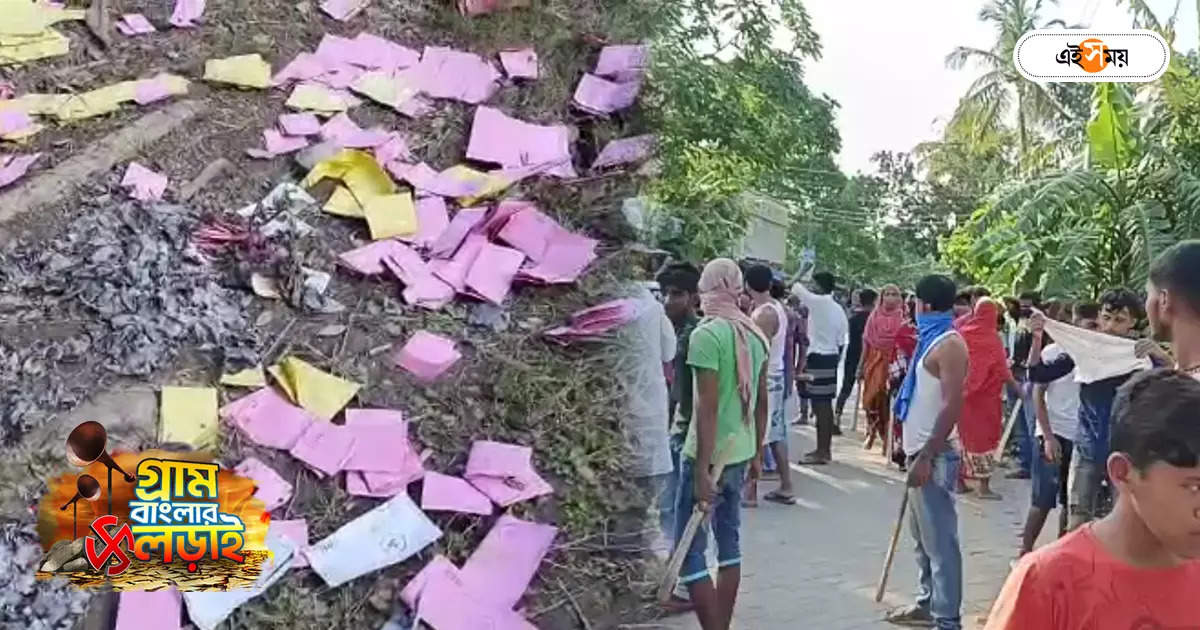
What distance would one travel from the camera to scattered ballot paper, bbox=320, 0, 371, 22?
5.32 m

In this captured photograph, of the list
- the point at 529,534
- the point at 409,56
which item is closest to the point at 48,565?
the point at 529,534

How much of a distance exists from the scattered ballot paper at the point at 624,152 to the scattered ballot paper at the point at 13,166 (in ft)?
6.85

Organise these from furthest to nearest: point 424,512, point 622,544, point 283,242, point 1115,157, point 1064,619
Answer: point 1115,157 → point 283,242 → point 622,544 → point 424,512 → point 1064,619

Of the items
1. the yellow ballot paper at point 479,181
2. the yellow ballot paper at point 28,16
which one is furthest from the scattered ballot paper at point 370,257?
the yellow ballot paper at point 28,16

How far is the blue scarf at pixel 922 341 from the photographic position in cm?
381

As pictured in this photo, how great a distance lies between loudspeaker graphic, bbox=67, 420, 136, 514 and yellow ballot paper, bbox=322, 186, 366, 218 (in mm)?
1258

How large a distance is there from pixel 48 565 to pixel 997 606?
2.28 m

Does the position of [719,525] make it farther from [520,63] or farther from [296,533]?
[520,63]

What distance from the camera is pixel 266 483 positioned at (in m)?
3.13

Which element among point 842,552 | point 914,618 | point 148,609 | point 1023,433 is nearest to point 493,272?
point 148,609

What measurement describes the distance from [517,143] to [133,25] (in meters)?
1.86

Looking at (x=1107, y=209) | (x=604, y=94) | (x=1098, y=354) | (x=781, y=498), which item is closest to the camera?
(x=1098, y=354)

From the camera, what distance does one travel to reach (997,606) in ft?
5.10

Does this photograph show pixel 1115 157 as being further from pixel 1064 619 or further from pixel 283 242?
pixel 1064 619
